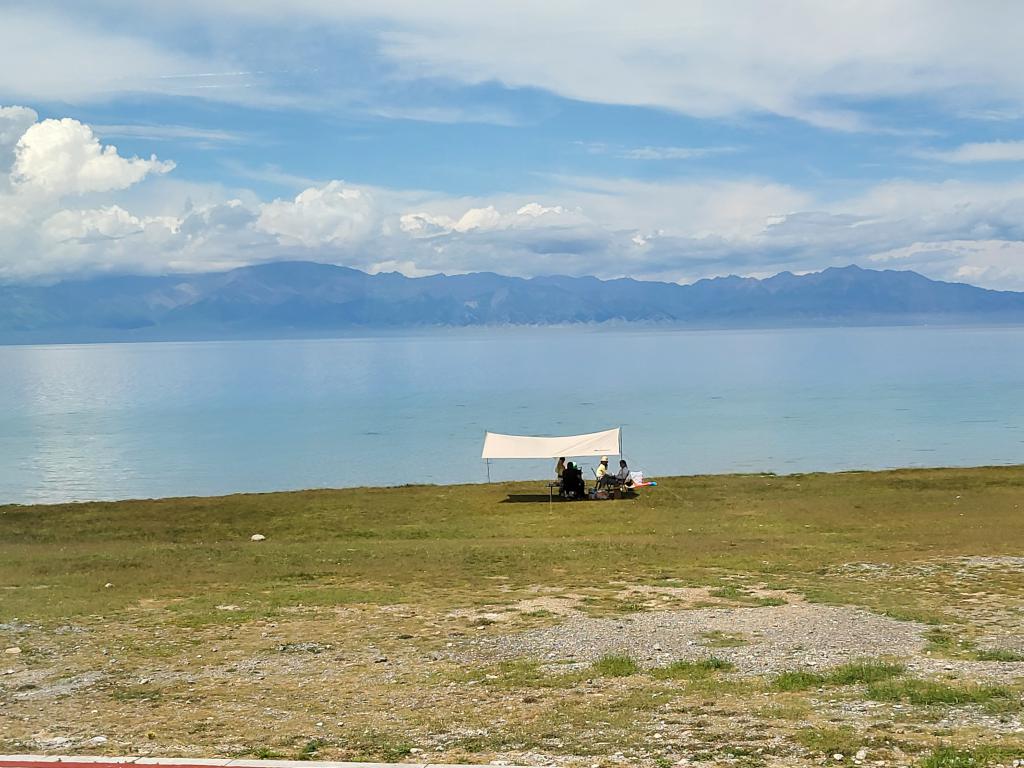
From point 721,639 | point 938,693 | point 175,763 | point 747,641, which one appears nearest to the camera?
point 175,763

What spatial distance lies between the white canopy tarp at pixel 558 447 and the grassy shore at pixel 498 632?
759 centimetres

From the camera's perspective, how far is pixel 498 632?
17.6 metres

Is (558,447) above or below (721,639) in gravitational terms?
above

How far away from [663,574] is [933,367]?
193227 mm

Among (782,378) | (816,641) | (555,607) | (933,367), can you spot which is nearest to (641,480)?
(555,607)

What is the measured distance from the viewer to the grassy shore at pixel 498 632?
452 inches

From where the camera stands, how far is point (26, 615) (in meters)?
19.9

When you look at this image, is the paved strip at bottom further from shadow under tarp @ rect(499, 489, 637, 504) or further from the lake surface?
the lake surface

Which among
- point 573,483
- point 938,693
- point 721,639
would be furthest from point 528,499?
point 938,693

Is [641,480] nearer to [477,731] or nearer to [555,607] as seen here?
[555,607]

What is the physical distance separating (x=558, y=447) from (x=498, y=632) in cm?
2858

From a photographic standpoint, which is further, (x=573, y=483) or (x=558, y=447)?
(x=558, y=447)

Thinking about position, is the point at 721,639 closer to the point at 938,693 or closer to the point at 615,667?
the point at 615,667

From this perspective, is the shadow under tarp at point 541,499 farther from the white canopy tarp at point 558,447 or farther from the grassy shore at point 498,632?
the grassy shore at point 498,632
